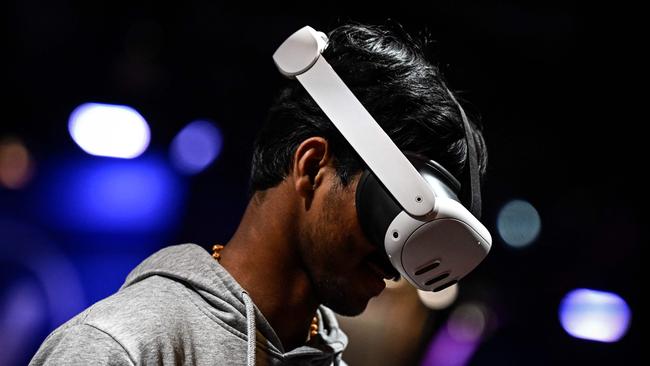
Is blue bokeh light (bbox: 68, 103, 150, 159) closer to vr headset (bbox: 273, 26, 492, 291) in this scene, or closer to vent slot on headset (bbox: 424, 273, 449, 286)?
vr headset (bbox: 273, 26, 492, 291)

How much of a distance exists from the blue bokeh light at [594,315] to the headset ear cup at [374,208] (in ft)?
4.88

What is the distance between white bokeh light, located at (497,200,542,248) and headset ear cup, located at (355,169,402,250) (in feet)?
4.39

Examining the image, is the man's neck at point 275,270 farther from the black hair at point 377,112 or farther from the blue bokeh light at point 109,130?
the blue bokeh light at point 109,130

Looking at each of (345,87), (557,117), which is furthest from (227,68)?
(345,87)

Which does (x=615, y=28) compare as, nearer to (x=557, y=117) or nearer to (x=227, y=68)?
(x=557, y=117)

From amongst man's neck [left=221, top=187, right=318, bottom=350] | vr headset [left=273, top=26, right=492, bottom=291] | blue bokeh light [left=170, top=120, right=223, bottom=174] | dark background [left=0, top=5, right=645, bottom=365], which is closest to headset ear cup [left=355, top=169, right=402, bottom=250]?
vr headset [left=273, top=26, right=492, bottom=291]

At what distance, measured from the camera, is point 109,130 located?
72.1 inches

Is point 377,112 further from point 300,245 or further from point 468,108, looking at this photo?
point 468,108

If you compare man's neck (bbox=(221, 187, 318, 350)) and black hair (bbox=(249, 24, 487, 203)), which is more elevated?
black hair (bbox=(249, 24, 487, 203))

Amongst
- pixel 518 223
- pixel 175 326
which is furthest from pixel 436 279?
pixel 518 223

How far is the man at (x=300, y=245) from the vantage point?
0.91 m

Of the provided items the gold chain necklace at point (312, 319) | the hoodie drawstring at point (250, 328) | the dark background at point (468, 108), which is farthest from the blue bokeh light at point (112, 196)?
the hoodie drawstring at point (250, 328)

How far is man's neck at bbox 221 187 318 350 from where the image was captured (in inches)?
38.7

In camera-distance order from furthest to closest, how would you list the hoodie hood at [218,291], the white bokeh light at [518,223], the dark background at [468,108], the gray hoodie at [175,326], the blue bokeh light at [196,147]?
the white bokeh light at [518,223] → the blue bokeh light at [196,147] → the dark background at [468,108] → the hoodie hood at [218,291] → the gray hoodie at [175,326]
